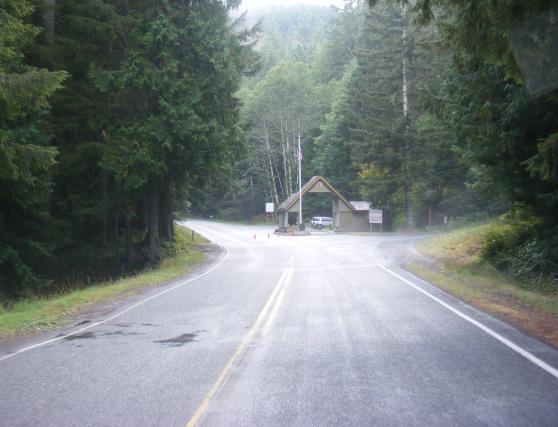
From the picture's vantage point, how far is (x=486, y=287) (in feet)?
49.3

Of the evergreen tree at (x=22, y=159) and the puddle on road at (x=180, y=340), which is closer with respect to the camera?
the puddle on road at (x=180, y=340)

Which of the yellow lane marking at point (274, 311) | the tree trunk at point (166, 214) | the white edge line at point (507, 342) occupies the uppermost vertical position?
the tree trunk at point (166, 214)

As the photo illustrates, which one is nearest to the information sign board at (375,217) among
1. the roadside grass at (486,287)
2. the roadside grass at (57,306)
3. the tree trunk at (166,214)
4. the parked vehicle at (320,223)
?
the parked vehicle at (320,223)

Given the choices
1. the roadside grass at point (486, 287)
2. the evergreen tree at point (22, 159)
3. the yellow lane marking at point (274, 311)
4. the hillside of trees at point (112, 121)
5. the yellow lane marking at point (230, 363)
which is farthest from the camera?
the hillside of trees at point (112, 121)

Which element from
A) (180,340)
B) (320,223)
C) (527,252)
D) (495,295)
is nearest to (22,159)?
(180,340)

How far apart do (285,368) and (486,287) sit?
32.5 feet

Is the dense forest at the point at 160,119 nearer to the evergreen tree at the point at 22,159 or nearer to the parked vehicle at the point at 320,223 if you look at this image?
the evergreen tree at the point at 22,159

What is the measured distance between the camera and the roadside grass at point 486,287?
10.2 meters

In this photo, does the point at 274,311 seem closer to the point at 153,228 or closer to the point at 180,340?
the point at 180,340

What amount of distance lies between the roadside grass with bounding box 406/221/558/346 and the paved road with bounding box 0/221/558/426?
635 mm

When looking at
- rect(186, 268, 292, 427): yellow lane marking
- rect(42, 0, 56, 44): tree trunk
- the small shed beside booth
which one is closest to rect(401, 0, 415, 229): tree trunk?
the small shed beside booth

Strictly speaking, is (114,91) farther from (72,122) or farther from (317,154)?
(317,154)

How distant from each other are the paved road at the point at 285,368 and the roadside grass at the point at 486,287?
635 millimetres

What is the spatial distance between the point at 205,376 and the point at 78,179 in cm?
2178
